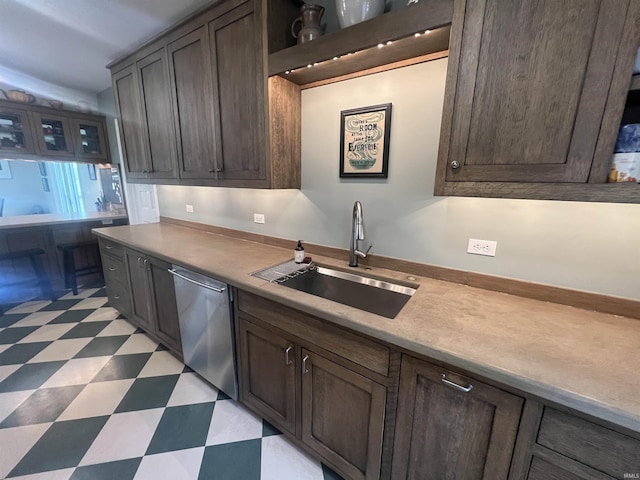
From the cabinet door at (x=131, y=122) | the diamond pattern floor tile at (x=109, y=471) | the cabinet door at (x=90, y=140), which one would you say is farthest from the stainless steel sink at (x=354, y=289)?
the cabinet door at (x=90, y=140)

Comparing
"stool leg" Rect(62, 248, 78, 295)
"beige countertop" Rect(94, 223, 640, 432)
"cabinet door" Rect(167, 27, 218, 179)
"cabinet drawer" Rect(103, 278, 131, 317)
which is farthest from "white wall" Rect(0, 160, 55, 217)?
"beige countertop" Rect(94, 223, 640, 432)

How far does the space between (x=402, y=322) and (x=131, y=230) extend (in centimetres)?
285

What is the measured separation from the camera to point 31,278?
307 centimetres

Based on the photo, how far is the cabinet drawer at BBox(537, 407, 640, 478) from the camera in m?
0.64

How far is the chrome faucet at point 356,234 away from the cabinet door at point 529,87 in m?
0.56

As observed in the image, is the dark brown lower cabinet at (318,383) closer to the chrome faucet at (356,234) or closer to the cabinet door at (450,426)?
the cabinet door at (450,426)

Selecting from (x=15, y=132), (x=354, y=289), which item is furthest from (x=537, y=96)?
(x=15, y=132)

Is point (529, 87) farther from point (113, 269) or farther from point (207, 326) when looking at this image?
point (113, 269)

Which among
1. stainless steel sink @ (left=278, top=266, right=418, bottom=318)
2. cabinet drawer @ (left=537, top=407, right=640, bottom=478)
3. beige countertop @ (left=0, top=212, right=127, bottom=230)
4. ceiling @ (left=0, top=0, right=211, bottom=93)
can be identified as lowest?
cabinet drawer @ (left=537, top=407, right=640, bottom=478)

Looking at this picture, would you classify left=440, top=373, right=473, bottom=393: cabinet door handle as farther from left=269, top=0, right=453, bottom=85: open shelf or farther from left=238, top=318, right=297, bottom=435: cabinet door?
left=269, top=0, right=453, bottom=85: open shelf

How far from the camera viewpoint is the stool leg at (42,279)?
306cm

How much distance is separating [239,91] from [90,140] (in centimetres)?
372

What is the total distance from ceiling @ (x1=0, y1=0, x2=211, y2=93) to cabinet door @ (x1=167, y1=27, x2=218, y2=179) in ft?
0.74

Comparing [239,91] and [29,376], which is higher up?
[239,91]
